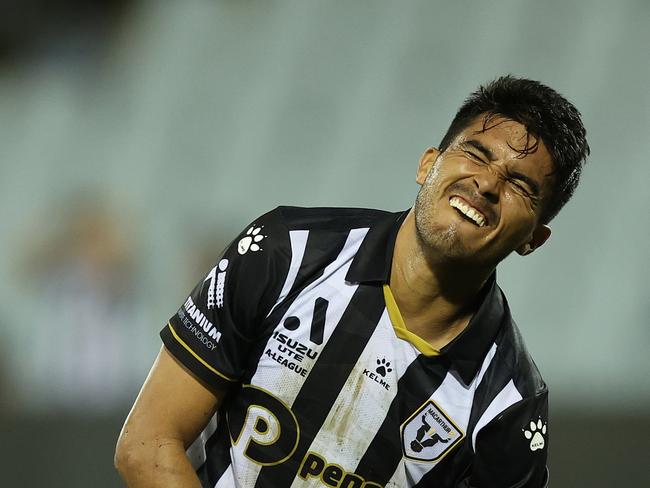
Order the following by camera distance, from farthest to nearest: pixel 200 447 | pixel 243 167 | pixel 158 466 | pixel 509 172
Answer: pixel 243 167 → pixel 200 447 → pixel 509 172 → pixel 158 466

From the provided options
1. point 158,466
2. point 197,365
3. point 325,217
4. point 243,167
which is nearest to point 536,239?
point 325,217

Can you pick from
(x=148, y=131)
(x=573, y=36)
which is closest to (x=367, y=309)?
(x=148, y=131)

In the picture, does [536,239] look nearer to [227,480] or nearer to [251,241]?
[251,241]

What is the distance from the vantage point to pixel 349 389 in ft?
5.88

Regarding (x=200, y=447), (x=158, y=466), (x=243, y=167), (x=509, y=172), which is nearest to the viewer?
(x=158, y=466)

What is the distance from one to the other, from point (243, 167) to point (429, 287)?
266 centimetres

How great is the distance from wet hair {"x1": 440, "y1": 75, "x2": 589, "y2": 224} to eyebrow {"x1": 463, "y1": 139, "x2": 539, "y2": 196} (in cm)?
4

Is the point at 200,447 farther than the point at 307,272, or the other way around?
the point at 200,447

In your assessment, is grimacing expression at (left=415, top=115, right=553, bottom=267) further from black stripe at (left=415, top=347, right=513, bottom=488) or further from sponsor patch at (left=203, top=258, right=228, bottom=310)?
sponsor patch at (left=203, top=258, right=228, bottom=310)

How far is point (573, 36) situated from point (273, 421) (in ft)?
11.0

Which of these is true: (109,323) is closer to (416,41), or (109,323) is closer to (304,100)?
(304,100)

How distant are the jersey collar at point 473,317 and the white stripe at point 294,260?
0.11 metres

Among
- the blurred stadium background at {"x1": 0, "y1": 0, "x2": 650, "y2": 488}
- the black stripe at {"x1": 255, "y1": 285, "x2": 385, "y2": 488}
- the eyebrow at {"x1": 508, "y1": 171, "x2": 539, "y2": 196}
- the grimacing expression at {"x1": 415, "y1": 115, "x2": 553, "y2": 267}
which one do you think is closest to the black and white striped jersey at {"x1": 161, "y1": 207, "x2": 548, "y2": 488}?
the black stripe at {"x1": 255, "y1": 285, "x2": 385, "y2": 488}

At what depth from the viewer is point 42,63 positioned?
14.1 feet
